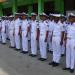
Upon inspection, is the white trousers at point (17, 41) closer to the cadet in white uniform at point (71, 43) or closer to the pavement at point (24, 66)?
the pavement at point (24, 66)

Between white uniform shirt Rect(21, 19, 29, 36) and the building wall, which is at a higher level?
the building wall

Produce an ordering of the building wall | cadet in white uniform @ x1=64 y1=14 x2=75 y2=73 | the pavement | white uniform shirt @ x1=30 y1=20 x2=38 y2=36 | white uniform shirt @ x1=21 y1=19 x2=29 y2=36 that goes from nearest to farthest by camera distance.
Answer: cadet in white uniform @ x1=64 y1=14 x2=75 y2=73
the pavement
white uniform shirt @ x1=30 y1=20 x2=38 y2=36
white uniform shirt @ x1=21 y1=19 x2=29 y2=36
the building wall

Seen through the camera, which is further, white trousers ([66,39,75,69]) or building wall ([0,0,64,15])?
building wall ([0,0,64,15])

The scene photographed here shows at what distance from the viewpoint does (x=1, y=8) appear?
1185 inches

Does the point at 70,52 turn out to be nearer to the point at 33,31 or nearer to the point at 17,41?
the point at 33,31

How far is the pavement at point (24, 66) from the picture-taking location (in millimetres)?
11719

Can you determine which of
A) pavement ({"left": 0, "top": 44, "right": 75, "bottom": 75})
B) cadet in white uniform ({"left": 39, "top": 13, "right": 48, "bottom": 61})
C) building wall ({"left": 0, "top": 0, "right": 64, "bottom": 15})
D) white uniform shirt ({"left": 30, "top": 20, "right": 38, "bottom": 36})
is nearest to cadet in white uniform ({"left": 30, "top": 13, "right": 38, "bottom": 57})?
white uniform shirt ({"left": 30, "top": 20, "right": 38, "bottom": 36})

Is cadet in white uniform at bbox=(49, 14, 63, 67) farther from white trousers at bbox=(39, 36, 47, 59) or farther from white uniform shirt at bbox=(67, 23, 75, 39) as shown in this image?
white trousers at bbox=(39, 36, 47, 59)

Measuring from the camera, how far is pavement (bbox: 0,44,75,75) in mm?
11719

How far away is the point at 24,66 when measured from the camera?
42.0ft

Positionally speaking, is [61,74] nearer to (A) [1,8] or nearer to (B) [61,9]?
(B) [61,9]

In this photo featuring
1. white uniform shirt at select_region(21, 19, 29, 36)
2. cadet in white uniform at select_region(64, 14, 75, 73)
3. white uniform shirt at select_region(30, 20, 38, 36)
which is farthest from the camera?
white uniform shirt at select_region(21, 19, 29, 36)

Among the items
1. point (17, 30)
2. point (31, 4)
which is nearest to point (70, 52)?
point (17, 30)

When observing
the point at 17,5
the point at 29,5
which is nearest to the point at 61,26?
the point at 29,5
